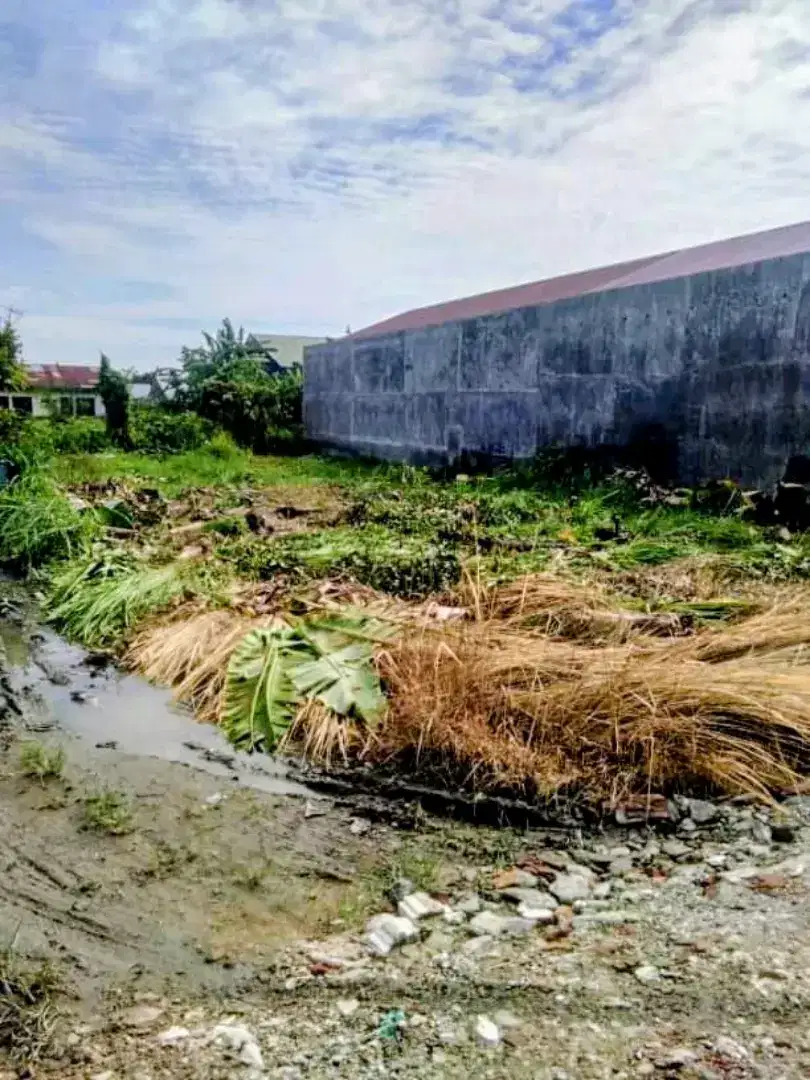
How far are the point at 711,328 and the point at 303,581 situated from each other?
5003 millimetres

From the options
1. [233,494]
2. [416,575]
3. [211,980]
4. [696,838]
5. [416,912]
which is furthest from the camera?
[233,494]

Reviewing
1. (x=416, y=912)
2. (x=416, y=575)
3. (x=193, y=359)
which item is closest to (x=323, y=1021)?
(x=416, y=912)

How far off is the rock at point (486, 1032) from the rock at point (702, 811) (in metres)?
1.35

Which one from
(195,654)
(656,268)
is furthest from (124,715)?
(656,268)

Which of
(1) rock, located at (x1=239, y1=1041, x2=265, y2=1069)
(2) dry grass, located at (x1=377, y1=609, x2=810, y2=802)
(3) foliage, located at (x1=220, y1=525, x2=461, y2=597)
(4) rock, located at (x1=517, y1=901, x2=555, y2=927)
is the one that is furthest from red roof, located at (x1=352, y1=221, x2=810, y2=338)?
(1) rock, located at (x1=239, y1=1041, x2=265, y2=1069)

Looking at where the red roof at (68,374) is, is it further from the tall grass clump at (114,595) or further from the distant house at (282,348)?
the tall grass clump at (114,595)

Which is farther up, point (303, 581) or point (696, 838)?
point (303, 581)

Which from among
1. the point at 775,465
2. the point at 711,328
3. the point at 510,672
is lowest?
the point at 510,672

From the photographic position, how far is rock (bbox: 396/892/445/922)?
8.21ft

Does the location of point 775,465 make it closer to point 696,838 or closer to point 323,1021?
point 696,838

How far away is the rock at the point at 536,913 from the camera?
8.12 ft

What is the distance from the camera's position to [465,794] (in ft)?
10.8

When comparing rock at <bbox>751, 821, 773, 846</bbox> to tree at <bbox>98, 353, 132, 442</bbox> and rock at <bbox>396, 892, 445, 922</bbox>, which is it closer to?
rock at <bbox>396, 892, 445, 922</bbox>

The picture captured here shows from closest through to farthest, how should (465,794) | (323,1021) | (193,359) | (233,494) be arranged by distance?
1. (323,1021)
2. (465,794)
3. (233,494)
4. (193,359)
